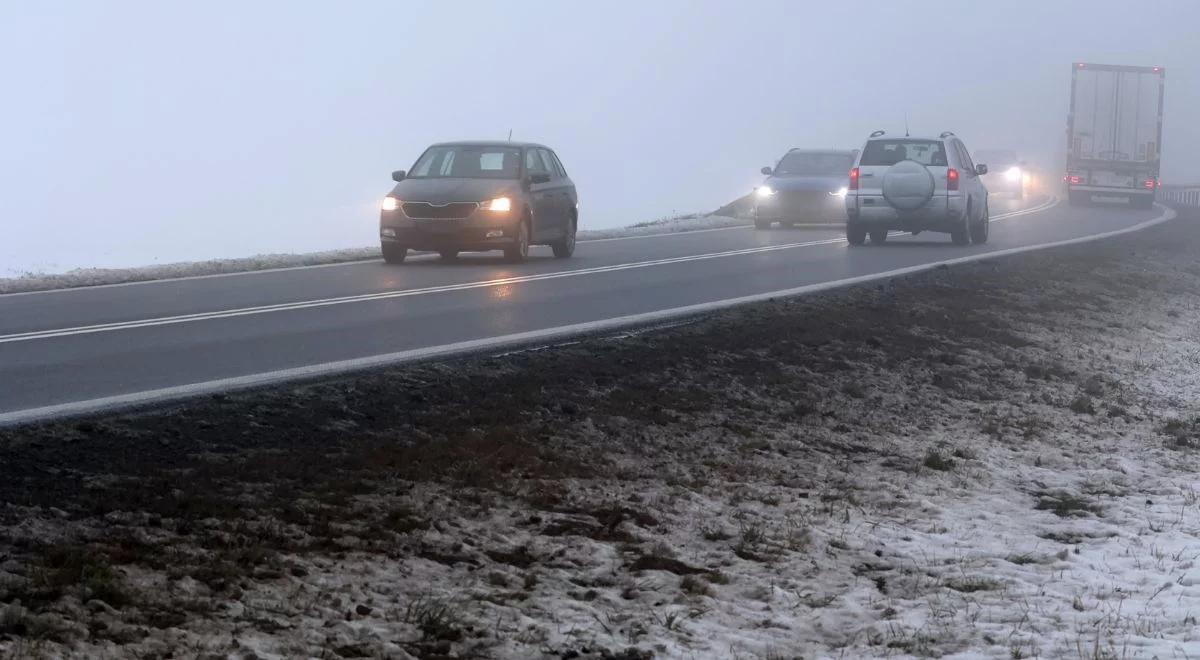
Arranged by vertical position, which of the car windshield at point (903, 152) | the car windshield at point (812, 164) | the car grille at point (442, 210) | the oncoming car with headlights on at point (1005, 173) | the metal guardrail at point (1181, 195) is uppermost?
the car windshield at point (903, 152)

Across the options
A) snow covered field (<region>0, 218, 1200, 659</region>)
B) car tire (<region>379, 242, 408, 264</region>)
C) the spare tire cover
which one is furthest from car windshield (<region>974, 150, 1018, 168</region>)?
snow covered field (<region>0, 218, 1200, 659</region>)

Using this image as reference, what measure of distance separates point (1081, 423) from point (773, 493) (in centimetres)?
427

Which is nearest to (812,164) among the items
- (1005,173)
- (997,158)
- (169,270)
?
(169,270)

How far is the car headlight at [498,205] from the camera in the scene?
20391 mm

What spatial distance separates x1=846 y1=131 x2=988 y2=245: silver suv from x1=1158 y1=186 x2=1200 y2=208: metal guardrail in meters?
31.3

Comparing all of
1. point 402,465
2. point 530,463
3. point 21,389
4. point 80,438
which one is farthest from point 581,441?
point 21,389

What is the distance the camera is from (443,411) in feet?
30.2

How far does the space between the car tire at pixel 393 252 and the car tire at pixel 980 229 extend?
11.1 metres

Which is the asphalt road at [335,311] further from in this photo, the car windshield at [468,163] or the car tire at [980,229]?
the car tire at [980,229]

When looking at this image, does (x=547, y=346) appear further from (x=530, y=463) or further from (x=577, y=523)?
(x=577, y=523)

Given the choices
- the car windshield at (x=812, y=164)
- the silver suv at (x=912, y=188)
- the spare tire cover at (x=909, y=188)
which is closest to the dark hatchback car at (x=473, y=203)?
the silver suv at (x=912, y=188)

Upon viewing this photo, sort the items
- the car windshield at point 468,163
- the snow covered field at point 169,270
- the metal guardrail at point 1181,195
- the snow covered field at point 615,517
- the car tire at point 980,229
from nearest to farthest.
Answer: the snow covered field at point 615,517
the snow covered field at point 169,270
the car windshield at point 468,163
the car tire at point 980,229
the metal guardrail at point 1181,195

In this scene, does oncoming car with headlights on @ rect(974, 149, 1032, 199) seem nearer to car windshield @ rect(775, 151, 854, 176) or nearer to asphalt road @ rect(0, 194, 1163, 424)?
car windshield @ rect(775, 151, 854, 176)

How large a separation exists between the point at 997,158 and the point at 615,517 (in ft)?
195
